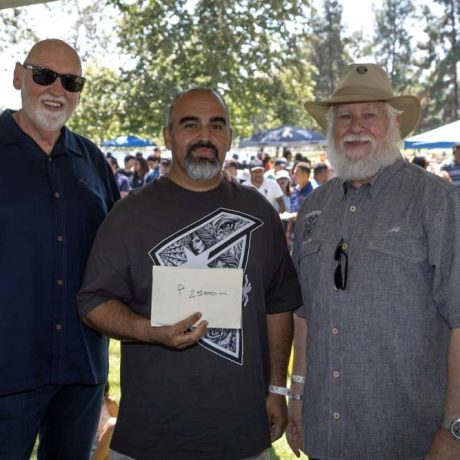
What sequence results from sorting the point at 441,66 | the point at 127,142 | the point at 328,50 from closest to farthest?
1. the point at 127,142
2. the point at 441,66
3. the point at 328,50

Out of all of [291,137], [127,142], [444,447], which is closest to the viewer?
[444,447]

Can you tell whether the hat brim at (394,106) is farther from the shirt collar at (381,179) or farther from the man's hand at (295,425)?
the man's hand at (295,425)

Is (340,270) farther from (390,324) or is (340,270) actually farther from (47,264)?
(47,264)

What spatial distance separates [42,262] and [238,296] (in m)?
0.90

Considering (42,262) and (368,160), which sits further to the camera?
(42,262)

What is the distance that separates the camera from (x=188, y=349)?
2.73m

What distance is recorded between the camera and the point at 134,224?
9.25ft

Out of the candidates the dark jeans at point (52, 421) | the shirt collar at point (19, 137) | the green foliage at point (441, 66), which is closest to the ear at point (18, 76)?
the shirt collar at point (19, 137)

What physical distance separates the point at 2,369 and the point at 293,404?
1216mm

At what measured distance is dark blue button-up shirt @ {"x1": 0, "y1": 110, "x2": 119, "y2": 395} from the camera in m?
2.92

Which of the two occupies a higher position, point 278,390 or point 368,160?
point 368,160

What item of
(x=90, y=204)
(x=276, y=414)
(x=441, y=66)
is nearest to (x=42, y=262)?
(x=90, y=204)

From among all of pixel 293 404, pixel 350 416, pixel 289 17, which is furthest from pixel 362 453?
pixel 289 17

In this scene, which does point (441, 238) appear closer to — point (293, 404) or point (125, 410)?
point (293, 404)
